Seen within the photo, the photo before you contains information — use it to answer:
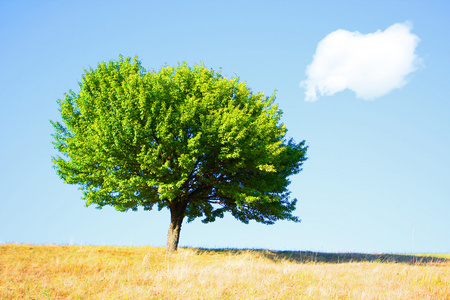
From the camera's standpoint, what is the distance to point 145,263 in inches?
714

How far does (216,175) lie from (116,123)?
8554mm

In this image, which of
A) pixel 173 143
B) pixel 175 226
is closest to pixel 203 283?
pixel 173 143

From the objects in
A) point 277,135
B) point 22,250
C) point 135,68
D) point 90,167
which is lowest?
point 22,250

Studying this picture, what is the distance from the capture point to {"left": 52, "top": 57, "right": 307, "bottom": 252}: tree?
21297mm

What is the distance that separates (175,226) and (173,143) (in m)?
7.67

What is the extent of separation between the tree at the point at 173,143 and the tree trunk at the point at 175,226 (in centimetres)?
8

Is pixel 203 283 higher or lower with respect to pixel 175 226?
lower

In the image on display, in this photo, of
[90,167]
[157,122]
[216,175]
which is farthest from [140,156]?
[216,175]

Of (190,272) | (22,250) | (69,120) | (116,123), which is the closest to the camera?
(190,272)

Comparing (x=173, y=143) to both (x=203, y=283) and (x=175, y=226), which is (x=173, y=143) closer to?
(x=175, y=226)

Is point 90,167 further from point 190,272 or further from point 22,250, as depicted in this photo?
point 190,272

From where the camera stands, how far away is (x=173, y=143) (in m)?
21.7

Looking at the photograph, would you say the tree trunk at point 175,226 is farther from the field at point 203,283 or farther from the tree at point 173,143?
the field at point 203,283

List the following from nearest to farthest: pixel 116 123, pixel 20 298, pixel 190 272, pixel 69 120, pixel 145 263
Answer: pixel 20 298
pixel 190 272
pixel 145 263
pixel 116 123
pixel 69 120
